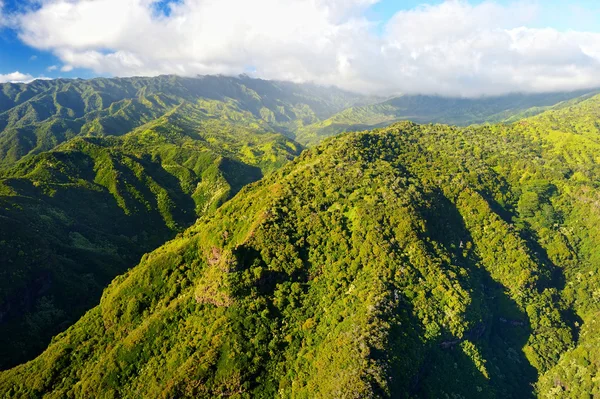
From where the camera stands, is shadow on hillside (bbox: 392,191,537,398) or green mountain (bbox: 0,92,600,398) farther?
shadow on hillside (bbox: 392,191,537,398)

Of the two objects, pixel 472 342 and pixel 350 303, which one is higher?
pixel 350 303

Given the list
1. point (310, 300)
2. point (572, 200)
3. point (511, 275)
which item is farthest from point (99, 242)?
point (572, 200)

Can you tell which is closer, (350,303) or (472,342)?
(350,303)

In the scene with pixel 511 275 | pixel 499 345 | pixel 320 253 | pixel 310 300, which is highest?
pixel 320 253

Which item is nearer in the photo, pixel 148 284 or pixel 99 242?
pixel 148 284

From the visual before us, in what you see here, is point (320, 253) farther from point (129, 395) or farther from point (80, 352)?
A: point (80, 352)

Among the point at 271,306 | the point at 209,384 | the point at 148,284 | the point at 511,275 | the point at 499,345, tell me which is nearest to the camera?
the point at 209,384

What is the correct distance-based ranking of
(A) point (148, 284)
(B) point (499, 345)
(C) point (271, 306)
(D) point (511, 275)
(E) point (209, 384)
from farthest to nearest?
(D) point (511, 275)
(B) point (499, 345)
(A) point (148, 284)
(C) point (271, 306)
(E) point (209, 384)

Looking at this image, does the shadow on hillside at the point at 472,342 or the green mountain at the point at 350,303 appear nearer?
the green mountain at the point at 350,303
